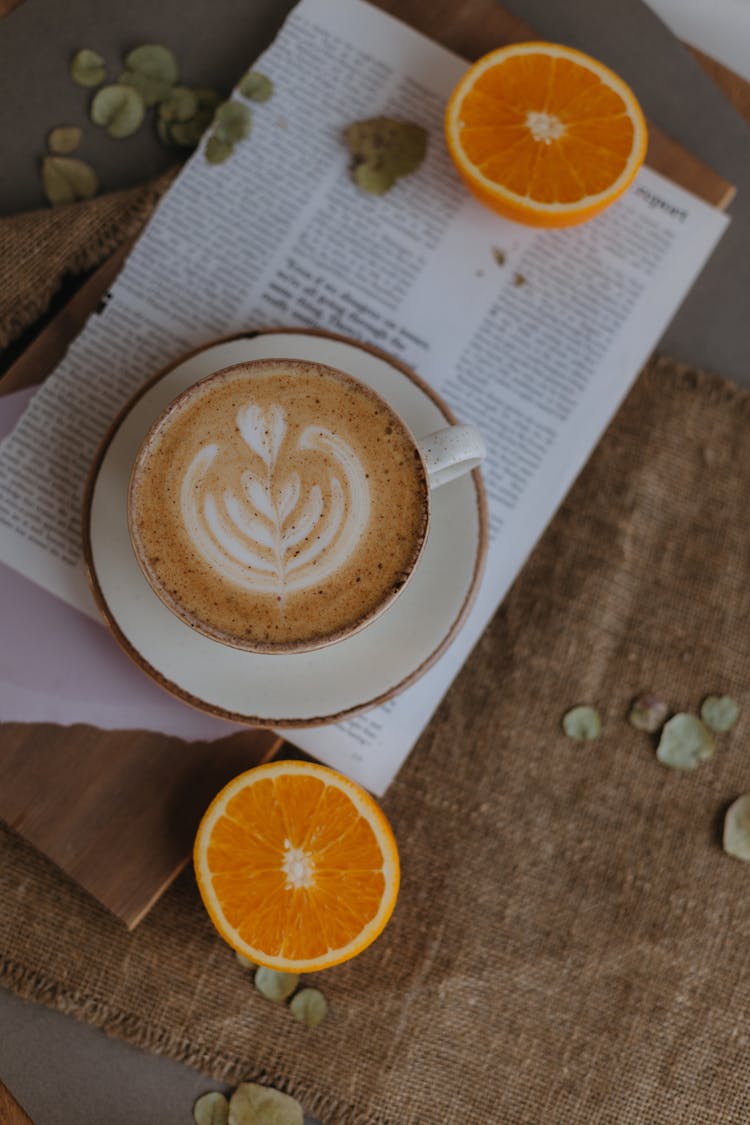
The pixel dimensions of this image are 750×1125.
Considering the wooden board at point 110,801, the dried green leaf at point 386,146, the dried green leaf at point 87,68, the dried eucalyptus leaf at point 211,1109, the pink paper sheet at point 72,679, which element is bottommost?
the dried eucalyptus leaf at point 211,1109

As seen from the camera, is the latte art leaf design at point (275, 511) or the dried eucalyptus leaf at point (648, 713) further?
the dried eucalyptus leaf at point (648, 713)

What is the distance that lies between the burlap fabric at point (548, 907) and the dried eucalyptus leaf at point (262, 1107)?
0.01m

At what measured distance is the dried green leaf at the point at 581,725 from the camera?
848mm

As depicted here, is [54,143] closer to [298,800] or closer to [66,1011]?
[298,800]

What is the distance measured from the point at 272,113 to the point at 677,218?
39 centimetres

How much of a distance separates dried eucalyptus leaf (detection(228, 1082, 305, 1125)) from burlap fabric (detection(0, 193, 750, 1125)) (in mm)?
13

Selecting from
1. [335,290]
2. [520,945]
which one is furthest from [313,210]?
[520,945]

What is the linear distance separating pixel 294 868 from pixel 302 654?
0.58 feet

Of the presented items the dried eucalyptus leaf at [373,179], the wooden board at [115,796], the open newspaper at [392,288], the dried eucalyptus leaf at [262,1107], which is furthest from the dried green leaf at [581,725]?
the dried eucalyptus leaf at [373,179]

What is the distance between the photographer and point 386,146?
86 centimetres

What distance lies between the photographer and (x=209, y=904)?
0.74m

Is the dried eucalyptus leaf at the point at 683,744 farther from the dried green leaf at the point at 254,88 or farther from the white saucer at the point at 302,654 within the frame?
the dried green leaf at the point at 254,88

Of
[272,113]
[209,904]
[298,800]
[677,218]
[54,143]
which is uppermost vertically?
[677,218]

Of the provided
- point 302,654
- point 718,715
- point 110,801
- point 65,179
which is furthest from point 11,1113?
point 65,179
